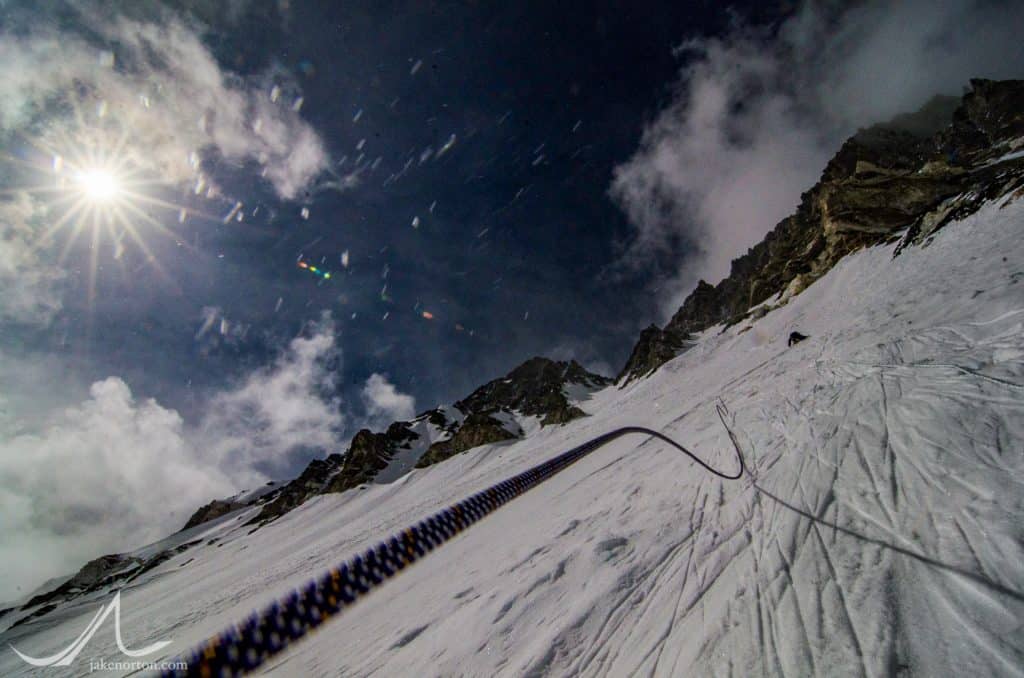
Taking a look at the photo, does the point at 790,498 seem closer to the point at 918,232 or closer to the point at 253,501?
the point at 918,232

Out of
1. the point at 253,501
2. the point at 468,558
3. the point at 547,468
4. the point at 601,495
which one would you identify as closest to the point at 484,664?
the point at 468,558

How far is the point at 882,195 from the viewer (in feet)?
111

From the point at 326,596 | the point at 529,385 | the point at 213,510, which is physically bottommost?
the point at 326,596

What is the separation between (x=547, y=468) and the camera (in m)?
8.27

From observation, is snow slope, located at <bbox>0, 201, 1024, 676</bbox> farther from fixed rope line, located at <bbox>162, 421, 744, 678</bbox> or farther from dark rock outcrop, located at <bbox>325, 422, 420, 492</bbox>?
dark rock outcrop, located at <bbox>325, 422, 420, 492</bbox>

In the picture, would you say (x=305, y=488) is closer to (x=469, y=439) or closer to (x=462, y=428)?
(x=462, y=428)

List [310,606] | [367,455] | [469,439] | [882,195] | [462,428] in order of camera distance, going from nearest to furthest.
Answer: [310,606] < [882,195] < [469,439] < [462,428] < [367,455]

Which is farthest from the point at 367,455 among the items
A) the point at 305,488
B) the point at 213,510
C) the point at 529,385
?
the point at 213,510

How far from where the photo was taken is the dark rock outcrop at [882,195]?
24836 mm

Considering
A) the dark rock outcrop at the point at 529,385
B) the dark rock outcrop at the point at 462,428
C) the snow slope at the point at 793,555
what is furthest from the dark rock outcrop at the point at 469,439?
the snow slope at the point at 793,555

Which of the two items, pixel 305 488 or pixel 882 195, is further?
pixel 305 488

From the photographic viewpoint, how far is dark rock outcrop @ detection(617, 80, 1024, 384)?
81.5 feet

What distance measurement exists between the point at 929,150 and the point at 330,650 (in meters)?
110

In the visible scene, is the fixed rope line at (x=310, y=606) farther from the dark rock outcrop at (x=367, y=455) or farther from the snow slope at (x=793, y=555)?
the dark rock outcrop at (x=367, y=455)
